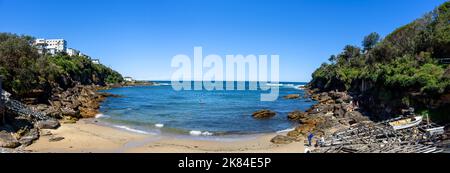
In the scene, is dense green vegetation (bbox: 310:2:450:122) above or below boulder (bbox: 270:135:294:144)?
above

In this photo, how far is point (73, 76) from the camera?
95500 mm

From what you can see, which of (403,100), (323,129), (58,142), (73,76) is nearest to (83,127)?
(58,142)

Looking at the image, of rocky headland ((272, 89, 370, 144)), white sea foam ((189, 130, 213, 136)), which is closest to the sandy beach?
white sea foam ((189, 130, 213, 136))

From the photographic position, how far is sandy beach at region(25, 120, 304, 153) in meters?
23.6

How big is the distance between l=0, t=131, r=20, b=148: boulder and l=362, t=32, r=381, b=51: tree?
84.3m

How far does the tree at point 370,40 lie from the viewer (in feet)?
278

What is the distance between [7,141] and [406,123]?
30.1 m

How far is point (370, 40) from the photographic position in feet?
283

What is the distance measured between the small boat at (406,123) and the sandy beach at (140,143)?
295 inches

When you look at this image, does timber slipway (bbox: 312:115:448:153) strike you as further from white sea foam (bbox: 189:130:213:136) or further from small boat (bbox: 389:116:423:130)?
white sea foam (bbox: 189:130:213:136)

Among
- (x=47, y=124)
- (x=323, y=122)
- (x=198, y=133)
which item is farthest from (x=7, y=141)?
(x=323, y=122)

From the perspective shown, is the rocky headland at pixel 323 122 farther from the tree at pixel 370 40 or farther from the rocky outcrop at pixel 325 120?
the tree at pixel 370 40

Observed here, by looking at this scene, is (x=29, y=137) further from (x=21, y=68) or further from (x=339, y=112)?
(x=339, y=112)
